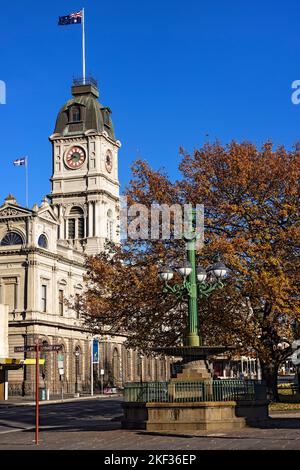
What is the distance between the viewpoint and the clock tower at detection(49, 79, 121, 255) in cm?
8994

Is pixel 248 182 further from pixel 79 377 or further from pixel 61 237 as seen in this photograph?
pixel 61 237

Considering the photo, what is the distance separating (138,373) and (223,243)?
6958cm

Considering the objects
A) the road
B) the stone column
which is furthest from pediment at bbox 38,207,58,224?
the road

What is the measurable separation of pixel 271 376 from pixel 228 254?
9.04 m

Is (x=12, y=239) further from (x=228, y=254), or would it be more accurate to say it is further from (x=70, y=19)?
(x=228, y=254)

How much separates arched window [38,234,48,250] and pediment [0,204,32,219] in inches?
119

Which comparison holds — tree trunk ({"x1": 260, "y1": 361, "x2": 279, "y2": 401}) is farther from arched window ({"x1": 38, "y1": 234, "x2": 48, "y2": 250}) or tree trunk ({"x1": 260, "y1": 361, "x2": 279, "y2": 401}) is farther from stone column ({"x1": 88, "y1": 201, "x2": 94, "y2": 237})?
stone column ({"x1": 88, "y1": 201, "x2": 94, "y2": 237})

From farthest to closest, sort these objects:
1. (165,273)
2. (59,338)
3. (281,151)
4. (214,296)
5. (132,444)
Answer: (59,338) → (281,151) → (214,296) → (165,273) → (132,444)

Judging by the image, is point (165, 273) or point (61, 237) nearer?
point (165, 273)

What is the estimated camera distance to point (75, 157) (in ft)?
305

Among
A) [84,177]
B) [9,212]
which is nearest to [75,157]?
[84,177]

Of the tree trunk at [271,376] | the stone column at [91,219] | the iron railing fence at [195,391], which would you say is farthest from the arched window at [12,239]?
the iron railing fence at [195,391]
